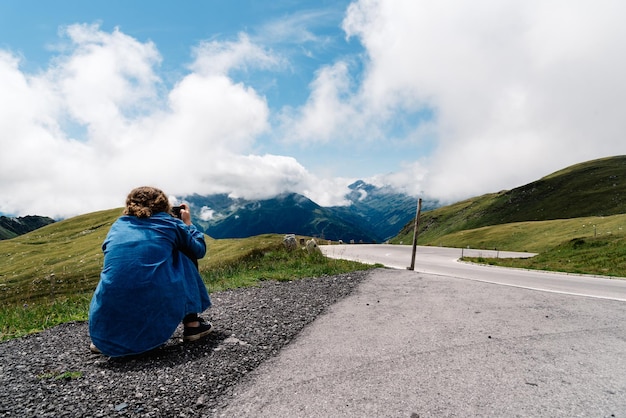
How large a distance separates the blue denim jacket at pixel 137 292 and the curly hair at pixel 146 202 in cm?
14

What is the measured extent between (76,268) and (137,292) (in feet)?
234

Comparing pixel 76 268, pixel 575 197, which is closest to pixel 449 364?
pixel 76 268

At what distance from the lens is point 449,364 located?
600cm

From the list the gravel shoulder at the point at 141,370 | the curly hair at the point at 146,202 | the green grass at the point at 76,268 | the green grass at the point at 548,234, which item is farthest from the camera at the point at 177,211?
the green grass at the point at 548,234

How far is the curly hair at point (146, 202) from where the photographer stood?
676cm

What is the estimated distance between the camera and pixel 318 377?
18.5 ft

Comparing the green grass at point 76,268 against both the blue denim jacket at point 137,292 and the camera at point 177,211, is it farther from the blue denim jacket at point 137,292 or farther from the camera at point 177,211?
the camera at point 177,211

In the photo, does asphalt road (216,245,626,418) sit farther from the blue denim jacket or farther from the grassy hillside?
the grassy hillside

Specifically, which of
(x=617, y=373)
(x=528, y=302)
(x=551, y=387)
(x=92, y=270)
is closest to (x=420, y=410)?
(x=551, y=387)

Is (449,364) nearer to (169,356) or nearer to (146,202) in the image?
(169,356)

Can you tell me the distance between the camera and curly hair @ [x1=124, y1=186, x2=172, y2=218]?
6755 millimetres

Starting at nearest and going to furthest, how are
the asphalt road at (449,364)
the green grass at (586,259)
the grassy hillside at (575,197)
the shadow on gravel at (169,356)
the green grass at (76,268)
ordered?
1. the asphalt road at (449,364)
2. the shadow on gravel at (169,356)
3. the green grass at (76,268)
4. the green grass at (586,259)
5. the grassy hillside at (575,197)

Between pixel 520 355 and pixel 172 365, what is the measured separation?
619 centimetres

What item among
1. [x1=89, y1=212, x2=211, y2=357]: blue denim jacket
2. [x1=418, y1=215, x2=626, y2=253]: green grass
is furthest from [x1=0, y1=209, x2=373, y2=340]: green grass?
[x1=418, y1=215, x2=626, y2=253]: green grass
